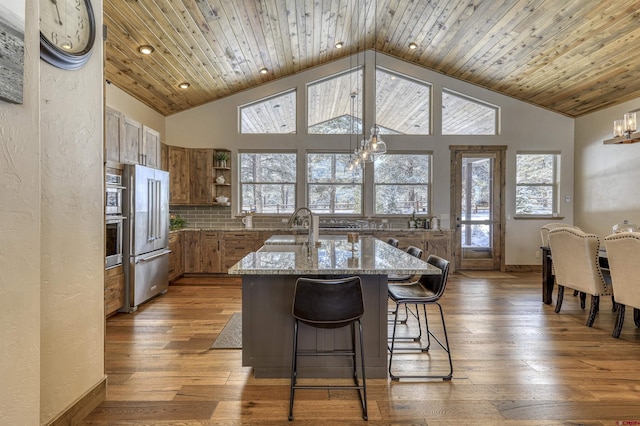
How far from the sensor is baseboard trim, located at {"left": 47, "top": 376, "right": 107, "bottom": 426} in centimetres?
181

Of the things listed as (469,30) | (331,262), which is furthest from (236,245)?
(469,30)

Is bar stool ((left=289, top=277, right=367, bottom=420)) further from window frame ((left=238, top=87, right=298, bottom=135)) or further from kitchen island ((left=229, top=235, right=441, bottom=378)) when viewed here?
window frame ((left=238, top=87, right=298, bottom=135))

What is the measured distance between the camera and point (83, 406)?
1957 mm

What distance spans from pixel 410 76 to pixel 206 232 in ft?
15.8

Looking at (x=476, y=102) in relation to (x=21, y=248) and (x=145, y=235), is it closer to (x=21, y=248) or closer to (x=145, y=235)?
(x=145, y=235)

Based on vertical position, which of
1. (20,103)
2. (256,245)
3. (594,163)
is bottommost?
(256,245)

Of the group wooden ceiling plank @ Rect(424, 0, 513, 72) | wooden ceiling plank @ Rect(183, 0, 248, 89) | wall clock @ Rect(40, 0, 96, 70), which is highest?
wooden ceiling plank @ Rect(424, 0, 513, 72)

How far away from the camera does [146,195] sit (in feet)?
13.7

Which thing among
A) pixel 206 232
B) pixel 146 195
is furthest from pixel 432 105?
pixel 146 195

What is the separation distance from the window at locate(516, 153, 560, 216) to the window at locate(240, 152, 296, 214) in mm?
4367

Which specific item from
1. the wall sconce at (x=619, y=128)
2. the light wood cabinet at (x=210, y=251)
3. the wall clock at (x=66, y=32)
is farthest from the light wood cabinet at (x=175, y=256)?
the wall sconce at (x=619, y=128)

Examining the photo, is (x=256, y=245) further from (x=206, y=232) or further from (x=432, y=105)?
(x=432, y=105)

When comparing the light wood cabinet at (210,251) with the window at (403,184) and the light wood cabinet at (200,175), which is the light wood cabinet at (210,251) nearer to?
the light wood cabinet at (200,175)

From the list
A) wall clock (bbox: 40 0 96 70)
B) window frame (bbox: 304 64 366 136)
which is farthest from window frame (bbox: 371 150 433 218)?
wall clock (bbox: 40 0 96 70)
